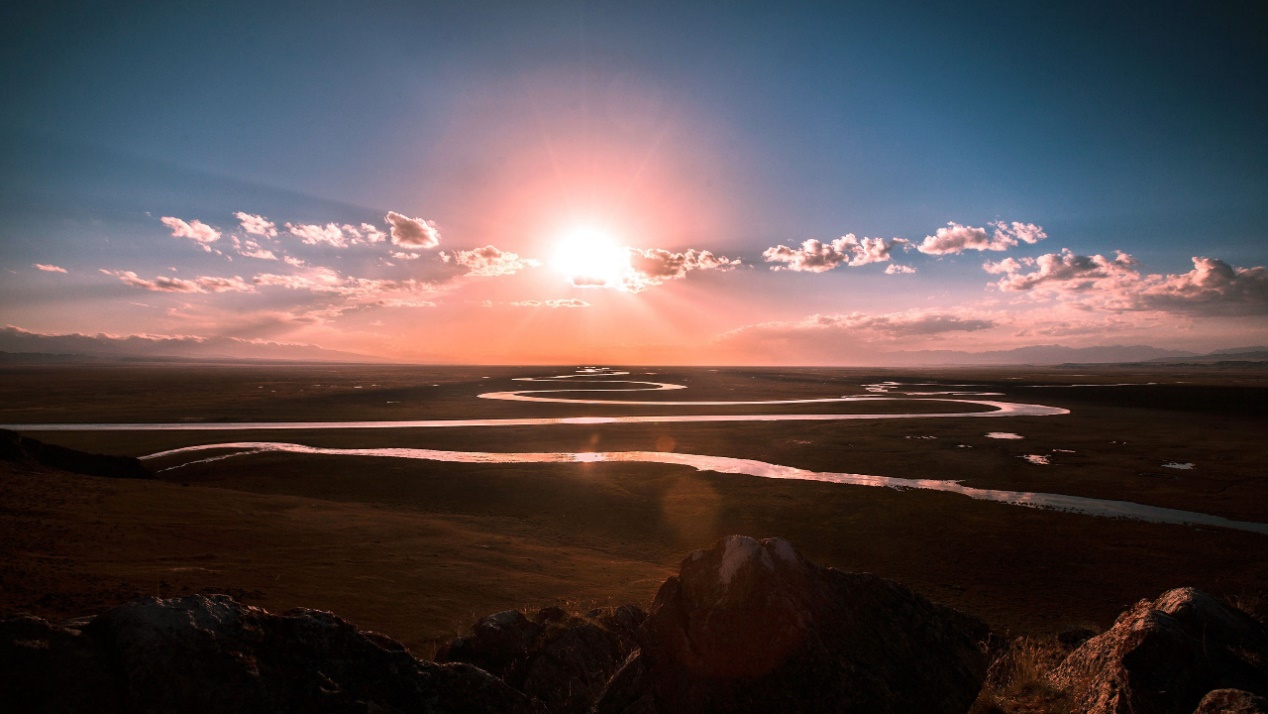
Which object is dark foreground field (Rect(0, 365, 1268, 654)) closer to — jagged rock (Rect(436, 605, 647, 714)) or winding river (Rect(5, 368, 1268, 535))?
winding river (Rect(5, 368, 1268, 535))

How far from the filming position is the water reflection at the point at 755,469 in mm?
26781

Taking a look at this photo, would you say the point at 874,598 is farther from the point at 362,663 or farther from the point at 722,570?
the point at 362,663

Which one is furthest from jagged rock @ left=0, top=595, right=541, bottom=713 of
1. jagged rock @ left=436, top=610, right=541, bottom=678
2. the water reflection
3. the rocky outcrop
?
the water reflection

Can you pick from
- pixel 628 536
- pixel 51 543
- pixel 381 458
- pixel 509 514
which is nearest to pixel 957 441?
pixel 628 536

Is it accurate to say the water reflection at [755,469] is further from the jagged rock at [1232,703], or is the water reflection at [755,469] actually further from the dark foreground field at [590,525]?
the jagged rock at [1232,703]

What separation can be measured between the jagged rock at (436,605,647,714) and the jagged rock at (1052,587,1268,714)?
18.7 feet

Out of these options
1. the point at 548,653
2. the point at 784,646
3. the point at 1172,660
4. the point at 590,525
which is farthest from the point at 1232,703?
the point at 590,525

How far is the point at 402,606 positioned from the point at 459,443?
35867 mm

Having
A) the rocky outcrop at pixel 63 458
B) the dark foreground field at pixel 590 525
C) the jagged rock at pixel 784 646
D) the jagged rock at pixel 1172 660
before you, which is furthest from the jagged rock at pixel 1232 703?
the rocky outcrop at pixel 63 458

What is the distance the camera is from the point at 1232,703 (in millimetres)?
4723

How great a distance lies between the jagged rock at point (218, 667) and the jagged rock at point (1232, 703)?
6.13m

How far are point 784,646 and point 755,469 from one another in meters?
33.5

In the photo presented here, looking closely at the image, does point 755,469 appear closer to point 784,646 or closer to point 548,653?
point 548,653

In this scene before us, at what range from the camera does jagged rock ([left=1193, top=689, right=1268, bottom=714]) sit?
181 inches
